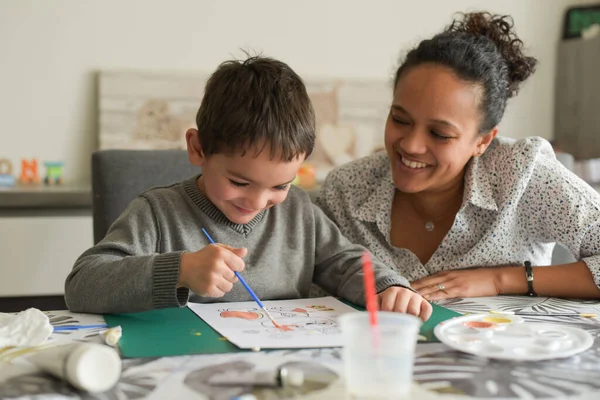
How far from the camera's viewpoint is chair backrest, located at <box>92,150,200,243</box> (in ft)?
5.67

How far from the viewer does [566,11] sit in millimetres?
4008

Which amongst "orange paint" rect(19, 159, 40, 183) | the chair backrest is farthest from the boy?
"orange paint" rect(19, 159, 40, 183)

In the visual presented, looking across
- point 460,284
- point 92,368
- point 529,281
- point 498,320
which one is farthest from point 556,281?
point 92,368

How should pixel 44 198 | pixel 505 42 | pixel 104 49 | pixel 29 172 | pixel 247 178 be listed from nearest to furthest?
1. pixel 247 178
2. pixel 505 42
3. pixel 44 198
4. pixel 29 172
5. pixel 104 49

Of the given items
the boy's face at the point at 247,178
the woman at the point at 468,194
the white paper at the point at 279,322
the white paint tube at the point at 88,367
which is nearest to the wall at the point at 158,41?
the woman at the point at 468,194

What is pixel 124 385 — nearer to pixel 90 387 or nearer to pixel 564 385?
pixel 90 387

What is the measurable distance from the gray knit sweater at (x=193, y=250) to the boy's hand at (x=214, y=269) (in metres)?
0.04

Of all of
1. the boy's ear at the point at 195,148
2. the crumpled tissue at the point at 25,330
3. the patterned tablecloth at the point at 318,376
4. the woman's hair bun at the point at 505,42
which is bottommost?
the patterned tablecloth at the point at 318,376

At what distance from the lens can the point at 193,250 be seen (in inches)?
50.9

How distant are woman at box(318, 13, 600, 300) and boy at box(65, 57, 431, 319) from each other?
213mm

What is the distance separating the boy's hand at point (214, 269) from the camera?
1.02m

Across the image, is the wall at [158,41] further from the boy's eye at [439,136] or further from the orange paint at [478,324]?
the orange paint at [478,324]

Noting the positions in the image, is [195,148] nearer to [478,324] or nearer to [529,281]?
[478,324]

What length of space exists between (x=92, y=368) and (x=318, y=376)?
9.6 inches
